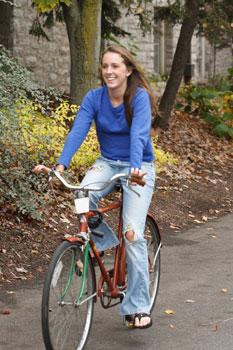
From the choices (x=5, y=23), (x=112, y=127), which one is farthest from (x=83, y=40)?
(x=112, y=127)

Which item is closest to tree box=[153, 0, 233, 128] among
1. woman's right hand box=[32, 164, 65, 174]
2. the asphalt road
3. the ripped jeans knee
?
the asphalt road

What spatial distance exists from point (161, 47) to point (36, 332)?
865 inches

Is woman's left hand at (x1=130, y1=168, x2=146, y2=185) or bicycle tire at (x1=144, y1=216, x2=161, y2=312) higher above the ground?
woman's left hand at (x1=130, y1=168, x2=146, y2=185)

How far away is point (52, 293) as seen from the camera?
5.34 m

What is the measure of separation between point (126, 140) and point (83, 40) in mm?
7900

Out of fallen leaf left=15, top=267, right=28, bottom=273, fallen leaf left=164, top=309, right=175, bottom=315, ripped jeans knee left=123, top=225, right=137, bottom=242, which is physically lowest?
fallen leaf left=15, top=267, right=28, bottom=273

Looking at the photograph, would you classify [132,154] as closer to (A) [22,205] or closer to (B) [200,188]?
(A) [22,205]

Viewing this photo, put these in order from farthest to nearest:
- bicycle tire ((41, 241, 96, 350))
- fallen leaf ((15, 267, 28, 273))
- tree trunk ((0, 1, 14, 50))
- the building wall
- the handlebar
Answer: the building wall, tree trunk ((0, 1, 14, 50)), fallen leaf ((15, 267, 28, 273)), the handlebar, bicycle tire ((41, 241, 96, 350))

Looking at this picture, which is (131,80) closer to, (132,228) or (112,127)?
(112,127)

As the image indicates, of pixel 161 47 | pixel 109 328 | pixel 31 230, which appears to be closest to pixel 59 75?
pixel 161 47

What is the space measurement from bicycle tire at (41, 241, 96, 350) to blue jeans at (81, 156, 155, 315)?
1.03ft

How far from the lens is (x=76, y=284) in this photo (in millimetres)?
5633

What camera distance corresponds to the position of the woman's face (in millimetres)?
6008

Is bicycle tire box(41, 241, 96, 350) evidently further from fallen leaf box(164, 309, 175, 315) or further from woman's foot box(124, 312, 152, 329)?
fallen leaf box(164, 309, 175, 315)
